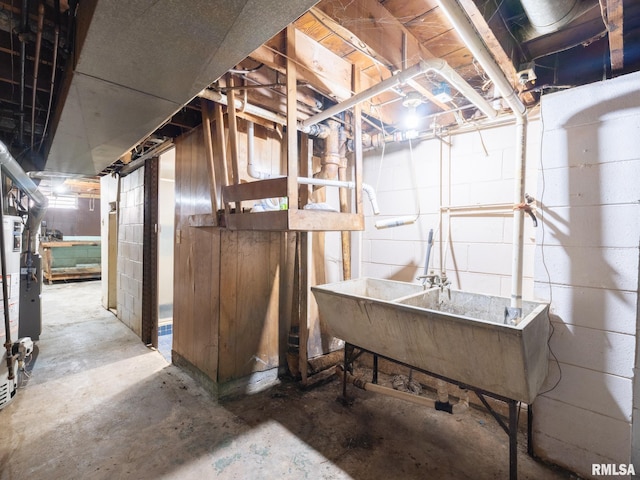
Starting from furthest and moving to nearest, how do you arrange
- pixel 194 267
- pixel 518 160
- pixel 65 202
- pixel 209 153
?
pixel 65 202 < pixel 194 267 < pixel 209 153 < pixel 518 160

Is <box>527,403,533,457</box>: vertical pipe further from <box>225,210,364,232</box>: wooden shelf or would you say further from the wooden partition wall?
the wooden partition wall

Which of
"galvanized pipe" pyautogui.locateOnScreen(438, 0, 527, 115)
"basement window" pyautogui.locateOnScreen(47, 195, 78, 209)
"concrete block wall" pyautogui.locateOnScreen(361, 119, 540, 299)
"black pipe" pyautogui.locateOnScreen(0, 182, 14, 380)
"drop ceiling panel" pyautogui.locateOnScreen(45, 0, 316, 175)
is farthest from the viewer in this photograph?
"basement window" pyautogui.locateOnScreen(47, 195, 78, 209)

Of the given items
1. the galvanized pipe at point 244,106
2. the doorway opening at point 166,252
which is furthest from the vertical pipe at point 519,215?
the doorway opening at point 166,252

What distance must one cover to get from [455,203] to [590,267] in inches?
39.3

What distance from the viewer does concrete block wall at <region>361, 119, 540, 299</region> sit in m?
2.18

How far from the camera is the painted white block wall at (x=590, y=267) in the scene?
1556mm

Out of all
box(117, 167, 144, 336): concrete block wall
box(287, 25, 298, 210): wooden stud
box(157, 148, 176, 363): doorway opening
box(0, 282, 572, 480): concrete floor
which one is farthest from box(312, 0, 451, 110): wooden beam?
box(157, 148, 176, 363): doorway opening

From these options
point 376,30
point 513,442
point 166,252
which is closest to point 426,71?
point 376,30

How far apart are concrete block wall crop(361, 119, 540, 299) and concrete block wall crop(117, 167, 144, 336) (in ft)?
8.92

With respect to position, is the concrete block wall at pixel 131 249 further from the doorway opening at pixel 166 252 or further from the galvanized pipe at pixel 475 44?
the galvanized pipe at pixel 475 44

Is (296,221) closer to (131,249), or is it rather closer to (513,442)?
(513,442)

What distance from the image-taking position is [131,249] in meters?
3.87

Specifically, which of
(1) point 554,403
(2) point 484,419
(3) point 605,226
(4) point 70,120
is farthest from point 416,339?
(4) point 70,120

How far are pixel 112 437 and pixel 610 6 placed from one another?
11.1 feet
